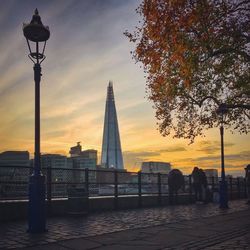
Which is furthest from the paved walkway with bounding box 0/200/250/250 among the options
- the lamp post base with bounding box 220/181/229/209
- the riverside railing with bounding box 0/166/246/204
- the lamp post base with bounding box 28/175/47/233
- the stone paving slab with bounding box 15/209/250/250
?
the lamp post base with bounding box 220/181/229/209

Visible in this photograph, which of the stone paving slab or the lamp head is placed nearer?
the stone paving slab

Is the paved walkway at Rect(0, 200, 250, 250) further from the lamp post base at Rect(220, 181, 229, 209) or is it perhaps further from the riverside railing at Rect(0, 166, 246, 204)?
the lamp post base at Rect(220, 181, 229, 209)

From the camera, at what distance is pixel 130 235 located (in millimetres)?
10070

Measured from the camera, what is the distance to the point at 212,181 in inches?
1125

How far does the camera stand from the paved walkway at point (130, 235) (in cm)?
858

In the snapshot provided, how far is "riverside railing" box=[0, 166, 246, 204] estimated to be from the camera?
13539 millimetres

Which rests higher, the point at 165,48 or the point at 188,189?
the point at 165,48

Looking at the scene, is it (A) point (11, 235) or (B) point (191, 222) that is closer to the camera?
(A) point (11, 235)

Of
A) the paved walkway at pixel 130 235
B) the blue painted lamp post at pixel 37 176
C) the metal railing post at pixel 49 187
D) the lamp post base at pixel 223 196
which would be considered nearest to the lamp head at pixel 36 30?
the blue painted lamp post at pixel 37 176

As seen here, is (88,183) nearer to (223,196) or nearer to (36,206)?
(36,206)

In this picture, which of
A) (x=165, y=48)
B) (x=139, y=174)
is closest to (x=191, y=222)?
(x=139, y=174)

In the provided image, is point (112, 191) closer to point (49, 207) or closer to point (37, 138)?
point (49, 207)

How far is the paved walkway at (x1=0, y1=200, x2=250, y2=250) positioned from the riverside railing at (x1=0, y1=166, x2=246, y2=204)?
1.57 metres

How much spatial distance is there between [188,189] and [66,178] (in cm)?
1135
